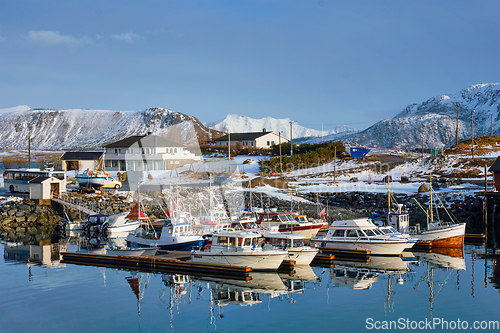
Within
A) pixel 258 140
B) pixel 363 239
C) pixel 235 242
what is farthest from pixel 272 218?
pixel 258 140

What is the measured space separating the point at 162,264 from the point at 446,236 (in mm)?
20555

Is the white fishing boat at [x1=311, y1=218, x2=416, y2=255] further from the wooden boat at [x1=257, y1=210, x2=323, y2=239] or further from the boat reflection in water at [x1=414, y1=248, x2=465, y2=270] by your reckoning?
the wooden boat at [x1=257, y1=210, x2=323, y2=239]

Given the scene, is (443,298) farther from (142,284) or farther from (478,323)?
(142,284)

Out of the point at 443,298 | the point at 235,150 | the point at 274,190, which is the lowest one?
the point at 443,298

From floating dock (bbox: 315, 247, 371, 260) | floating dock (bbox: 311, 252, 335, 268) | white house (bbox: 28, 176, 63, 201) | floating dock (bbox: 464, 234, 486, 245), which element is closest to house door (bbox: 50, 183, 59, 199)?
white house (bbox: 28, 176, 63, 201)

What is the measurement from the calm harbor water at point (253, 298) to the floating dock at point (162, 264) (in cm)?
67

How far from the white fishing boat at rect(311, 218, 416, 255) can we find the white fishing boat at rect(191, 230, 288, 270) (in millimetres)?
6851

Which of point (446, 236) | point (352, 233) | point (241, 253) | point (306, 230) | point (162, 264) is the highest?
point (352, 233)

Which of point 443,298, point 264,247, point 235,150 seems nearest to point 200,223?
point 264,247

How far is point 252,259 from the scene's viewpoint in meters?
25.1

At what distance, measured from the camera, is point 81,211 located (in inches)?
1987

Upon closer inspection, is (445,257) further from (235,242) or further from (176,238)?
(176,238)

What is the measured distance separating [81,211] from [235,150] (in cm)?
4426

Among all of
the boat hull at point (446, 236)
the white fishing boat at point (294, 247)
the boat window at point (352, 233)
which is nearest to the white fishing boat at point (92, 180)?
the white fishing boat at point (294, 247)
